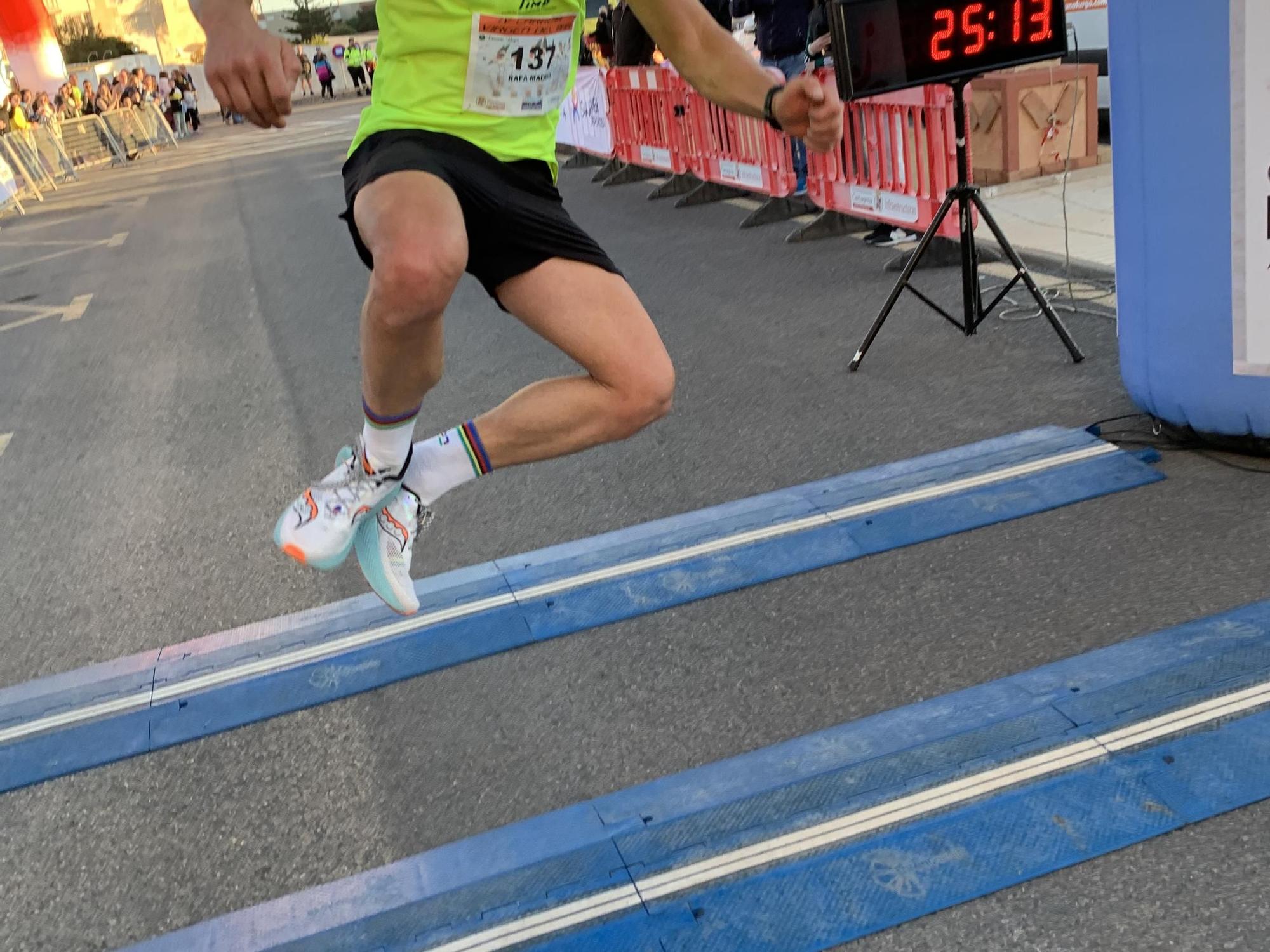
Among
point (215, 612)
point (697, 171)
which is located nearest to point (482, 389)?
point (215, 612)

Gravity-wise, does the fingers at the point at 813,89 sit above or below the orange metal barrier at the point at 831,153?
above

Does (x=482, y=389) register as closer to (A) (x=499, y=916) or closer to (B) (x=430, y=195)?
(B) (x=430, y=195)

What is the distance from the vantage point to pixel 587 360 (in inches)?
104

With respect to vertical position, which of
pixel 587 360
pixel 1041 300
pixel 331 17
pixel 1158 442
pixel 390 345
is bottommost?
pixel 1158 442

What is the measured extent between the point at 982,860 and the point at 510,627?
60.1 inches

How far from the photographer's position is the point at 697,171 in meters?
10.9

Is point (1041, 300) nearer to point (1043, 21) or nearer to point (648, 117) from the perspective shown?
point (1043, 21)

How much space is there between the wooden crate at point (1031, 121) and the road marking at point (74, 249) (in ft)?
31.4

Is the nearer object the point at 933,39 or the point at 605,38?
the point at 933,39

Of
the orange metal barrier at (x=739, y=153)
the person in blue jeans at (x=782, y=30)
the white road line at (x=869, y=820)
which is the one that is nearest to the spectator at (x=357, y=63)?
the orange metal barrier at (x=739, y=153)

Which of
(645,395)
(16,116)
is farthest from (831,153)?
(16,116)

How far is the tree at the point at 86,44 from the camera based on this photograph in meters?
64.8

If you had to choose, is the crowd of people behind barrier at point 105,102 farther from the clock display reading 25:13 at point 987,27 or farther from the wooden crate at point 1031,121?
the clock display reading 25:13 at point 987,27

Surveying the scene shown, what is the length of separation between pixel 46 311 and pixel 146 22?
73197 mm
